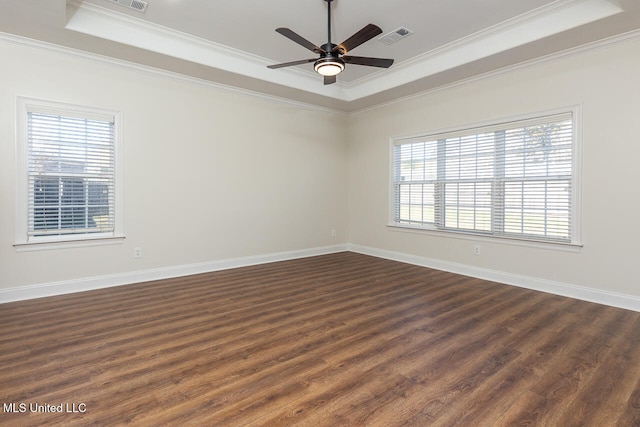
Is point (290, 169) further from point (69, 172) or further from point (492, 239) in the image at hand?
point (492, 239)

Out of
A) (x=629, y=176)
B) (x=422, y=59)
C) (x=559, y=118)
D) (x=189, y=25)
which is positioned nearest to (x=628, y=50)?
(x=559, y=118)

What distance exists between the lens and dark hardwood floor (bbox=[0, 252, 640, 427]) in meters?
1.79

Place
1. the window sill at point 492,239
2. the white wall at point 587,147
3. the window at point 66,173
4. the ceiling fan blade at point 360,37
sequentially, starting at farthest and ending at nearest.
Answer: the window sill at point 492,239 < the window at point 66,173 < the white wall at point 587,147 < the ceiling fan blade at point 360,37

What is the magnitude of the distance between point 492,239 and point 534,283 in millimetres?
748

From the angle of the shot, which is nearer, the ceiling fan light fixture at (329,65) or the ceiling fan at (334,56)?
the ceiling fan at (334,56)

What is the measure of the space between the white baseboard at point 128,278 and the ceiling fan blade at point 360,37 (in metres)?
3.51

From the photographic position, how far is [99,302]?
140 inches

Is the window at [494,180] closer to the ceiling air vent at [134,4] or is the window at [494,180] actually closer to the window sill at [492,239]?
the window sill at [492,239]

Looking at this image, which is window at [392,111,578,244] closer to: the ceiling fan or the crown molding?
the crown molding

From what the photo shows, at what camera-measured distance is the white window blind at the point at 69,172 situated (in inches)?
146

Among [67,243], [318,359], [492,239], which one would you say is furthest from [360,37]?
[67,243]

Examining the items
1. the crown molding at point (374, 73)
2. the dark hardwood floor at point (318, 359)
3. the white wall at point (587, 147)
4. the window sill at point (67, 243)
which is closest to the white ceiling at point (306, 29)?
the crown molding at point (374, 73)

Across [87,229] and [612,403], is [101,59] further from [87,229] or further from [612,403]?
[612,403]

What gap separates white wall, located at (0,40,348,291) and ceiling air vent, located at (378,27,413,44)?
2221 millimetres
